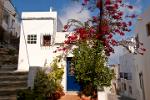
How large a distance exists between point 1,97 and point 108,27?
666 cm

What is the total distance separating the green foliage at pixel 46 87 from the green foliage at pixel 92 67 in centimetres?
132

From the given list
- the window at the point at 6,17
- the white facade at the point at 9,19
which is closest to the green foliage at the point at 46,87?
the white facade at the point at 9,19

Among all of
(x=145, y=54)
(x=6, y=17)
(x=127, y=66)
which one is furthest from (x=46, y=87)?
(x=127, y=66)

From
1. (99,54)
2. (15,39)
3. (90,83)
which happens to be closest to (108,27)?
(99,54)

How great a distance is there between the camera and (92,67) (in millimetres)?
16047

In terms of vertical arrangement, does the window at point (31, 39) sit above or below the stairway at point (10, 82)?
above

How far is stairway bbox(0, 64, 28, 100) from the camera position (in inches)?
606

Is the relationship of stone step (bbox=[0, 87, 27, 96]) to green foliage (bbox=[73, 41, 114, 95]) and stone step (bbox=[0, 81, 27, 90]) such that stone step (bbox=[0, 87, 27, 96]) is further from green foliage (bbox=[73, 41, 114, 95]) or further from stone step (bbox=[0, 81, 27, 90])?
green foliage (bbox=[73, 41, 114, 95])

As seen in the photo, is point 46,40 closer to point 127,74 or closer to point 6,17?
point 6,17

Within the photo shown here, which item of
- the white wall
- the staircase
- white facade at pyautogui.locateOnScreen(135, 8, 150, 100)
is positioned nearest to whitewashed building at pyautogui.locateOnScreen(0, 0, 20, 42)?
the staircase

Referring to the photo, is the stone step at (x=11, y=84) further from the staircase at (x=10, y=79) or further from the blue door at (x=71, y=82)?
the blue door at (x=71, y=82)

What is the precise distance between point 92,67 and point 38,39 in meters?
5.11

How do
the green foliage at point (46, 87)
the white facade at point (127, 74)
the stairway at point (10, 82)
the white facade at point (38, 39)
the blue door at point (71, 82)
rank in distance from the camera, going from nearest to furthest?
the green foliage at point (46, 87) → the stairway at point (10, 82) → the blue door at point (71, 82) → the white facade at point (38, 39) → the white facade at point (127, 74)

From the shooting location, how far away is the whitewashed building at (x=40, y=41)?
18.8m
